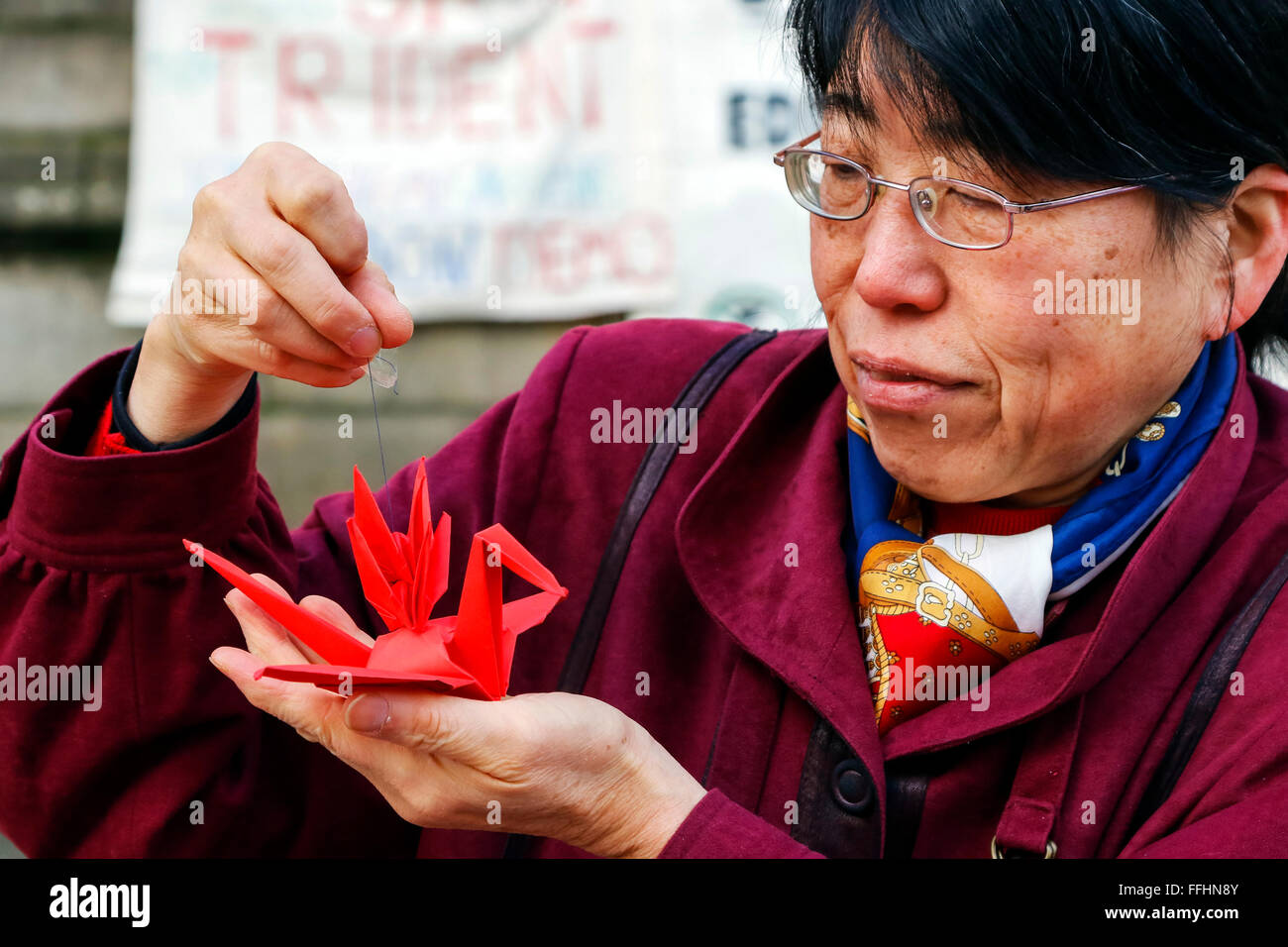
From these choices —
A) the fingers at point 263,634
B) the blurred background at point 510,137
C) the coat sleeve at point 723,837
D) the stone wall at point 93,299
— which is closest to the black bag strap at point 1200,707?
the coat sleeve at point 723,837

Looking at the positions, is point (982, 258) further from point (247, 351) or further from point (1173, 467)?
point (247, 351)

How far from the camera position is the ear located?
57.5 inches

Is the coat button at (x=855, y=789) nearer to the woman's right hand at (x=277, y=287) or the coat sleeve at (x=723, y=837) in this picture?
the coat sleeve at (x=723, y=837)

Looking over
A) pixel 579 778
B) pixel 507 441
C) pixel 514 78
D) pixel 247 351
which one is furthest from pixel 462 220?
pixel 579 778

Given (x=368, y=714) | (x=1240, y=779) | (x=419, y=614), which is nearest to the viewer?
(x=368, y=714)

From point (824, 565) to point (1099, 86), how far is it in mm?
636

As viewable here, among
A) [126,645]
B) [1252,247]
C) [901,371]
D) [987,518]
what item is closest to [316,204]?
[126,645]

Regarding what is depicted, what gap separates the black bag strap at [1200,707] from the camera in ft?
4.46

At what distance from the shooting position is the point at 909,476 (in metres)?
1.51

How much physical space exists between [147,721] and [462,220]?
103 inches

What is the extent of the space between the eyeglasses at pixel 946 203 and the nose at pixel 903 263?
1 centimetres

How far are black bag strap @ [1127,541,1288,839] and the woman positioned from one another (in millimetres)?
11

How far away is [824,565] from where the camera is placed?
1566mm

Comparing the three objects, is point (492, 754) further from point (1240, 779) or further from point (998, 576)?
point (1240, 779)
